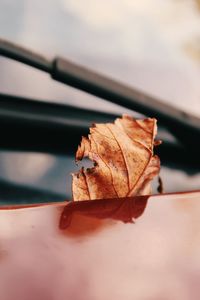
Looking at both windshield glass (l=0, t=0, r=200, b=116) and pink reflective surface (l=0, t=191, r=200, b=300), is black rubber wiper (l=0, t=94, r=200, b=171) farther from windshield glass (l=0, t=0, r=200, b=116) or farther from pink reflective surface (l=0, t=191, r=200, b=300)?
pink reflective surface (l=0, t=191, r=200, b=300)

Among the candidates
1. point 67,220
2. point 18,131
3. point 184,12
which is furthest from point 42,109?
point 67,220

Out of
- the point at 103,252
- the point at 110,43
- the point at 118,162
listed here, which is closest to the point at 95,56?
the point at 110,43

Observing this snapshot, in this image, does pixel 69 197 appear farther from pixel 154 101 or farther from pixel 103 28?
pixel 103 28

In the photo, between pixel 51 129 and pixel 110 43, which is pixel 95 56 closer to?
pixel 110 43

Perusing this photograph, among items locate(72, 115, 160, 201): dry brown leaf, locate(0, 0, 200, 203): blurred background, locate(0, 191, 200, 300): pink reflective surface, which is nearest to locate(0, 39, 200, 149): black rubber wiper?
locate(0, 0, 200, 203): blurred background

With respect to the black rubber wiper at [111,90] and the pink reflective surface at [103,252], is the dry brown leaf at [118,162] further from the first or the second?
the black rubber wiper at [111,90]

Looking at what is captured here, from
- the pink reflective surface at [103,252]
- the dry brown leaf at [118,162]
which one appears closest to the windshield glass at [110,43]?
the dry brown leaf at [118,162]
